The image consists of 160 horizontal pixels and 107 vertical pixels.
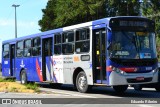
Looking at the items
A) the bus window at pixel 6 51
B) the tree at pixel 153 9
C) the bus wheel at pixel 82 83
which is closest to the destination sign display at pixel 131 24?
the bus wheel at pixel 82 83

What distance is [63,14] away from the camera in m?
52.5

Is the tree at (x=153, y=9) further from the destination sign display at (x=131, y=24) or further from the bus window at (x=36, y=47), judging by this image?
the destination sign display at (x=131, y=24)

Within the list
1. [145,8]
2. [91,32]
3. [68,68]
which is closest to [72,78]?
[68,68]

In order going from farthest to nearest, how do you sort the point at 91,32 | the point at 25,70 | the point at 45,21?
the point at 45,21, the point at 25,70, the point at 91,32

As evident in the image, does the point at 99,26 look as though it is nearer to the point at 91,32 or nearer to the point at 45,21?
the point at 91,32

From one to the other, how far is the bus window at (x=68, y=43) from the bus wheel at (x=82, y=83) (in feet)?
4.52

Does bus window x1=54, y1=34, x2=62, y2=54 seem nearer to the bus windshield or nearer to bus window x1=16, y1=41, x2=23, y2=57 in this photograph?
the bus windshield

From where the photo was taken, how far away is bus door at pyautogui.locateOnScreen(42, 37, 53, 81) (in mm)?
22469

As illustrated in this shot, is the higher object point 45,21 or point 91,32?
point 45,21

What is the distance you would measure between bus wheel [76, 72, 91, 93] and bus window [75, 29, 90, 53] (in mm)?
1089

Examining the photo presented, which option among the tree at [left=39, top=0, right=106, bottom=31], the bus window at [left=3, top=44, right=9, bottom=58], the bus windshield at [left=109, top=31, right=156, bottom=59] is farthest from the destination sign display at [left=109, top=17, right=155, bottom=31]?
the tree at [left=39, top=0, right=106, bottom=31]

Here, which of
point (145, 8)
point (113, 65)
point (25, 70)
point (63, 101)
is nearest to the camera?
point (63, 101)

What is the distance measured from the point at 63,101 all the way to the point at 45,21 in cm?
4536

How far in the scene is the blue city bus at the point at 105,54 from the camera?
16891mm
